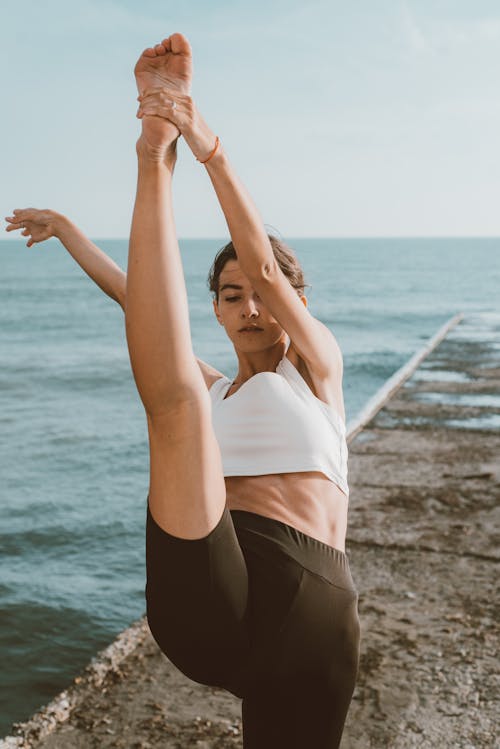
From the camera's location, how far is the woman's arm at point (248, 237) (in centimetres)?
197

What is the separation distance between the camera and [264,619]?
2.01 m

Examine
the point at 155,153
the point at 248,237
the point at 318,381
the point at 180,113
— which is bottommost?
the point at 318,381

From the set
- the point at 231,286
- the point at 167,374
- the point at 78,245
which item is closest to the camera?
the point at 167,374

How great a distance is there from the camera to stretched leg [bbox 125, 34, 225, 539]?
68.4 inches

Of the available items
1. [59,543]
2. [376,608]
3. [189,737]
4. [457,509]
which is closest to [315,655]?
[189,737]

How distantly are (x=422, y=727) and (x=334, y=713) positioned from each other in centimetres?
194

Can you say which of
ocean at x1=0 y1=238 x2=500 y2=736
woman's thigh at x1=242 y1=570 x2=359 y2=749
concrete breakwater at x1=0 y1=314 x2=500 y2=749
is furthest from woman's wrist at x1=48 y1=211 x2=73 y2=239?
ocean at x1=0 y1=238 x2=500 y2=736

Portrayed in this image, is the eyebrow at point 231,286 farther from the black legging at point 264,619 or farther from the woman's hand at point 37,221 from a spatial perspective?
the woman's hand at point 37,221

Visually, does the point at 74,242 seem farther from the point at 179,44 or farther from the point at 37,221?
the point at 179,44

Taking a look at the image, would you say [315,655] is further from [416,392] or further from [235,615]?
[416,392]

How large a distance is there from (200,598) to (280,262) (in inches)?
40.9

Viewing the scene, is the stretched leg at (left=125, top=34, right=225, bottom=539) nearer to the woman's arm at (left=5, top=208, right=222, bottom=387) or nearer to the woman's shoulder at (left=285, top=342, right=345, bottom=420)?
the woman's shoulder at (left=285, top=342, right=345, bottom=420)

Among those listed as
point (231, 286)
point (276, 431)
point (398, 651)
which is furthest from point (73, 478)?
point (276, 431)

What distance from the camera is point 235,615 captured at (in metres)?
1.95
